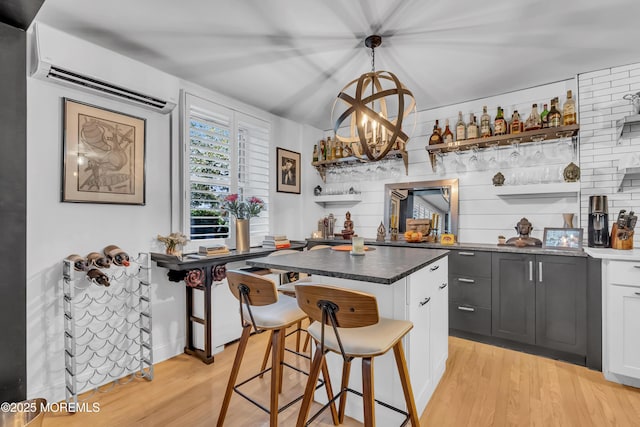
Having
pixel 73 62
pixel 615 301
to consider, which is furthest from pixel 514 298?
pixel 73 62

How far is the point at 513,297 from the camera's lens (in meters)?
2.94

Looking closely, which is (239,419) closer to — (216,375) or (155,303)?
(216,375)

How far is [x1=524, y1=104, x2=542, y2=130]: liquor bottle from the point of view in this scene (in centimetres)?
312

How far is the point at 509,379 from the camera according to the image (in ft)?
7.97

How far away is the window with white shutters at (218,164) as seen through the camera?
313 cm

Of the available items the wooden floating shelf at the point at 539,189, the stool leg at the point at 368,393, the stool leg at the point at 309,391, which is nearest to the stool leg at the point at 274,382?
the stool leg at the point at 309,391

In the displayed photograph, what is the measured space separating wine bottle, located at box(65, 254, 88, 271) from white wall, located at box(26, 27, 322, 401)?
0.26 feet

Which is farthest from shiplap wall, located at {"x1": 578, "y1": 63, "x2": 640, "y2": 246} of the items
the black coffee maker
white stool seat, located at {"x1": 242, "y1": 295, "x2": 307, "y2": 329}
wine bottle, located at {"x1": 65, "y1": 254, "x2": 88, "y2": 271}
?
wine bottle, located at {"x1": 65, "y1": 254, "x2": 88, "y2": 271}

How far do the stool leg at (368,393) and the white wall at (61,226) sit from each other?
2.22m

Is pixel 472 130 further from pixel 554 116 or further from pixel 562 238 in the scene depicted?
pixel 562 238

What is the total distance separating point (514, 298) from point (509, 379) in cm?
79

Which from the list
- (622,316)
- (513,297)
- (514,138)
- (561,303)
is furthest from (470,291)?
(514,138)

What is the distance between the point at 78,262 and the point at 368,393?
2.20m

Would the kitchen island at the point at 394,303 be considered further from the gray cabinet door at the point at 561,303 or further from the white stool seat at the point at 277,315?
the gray cabinet door at the point at 561,303
